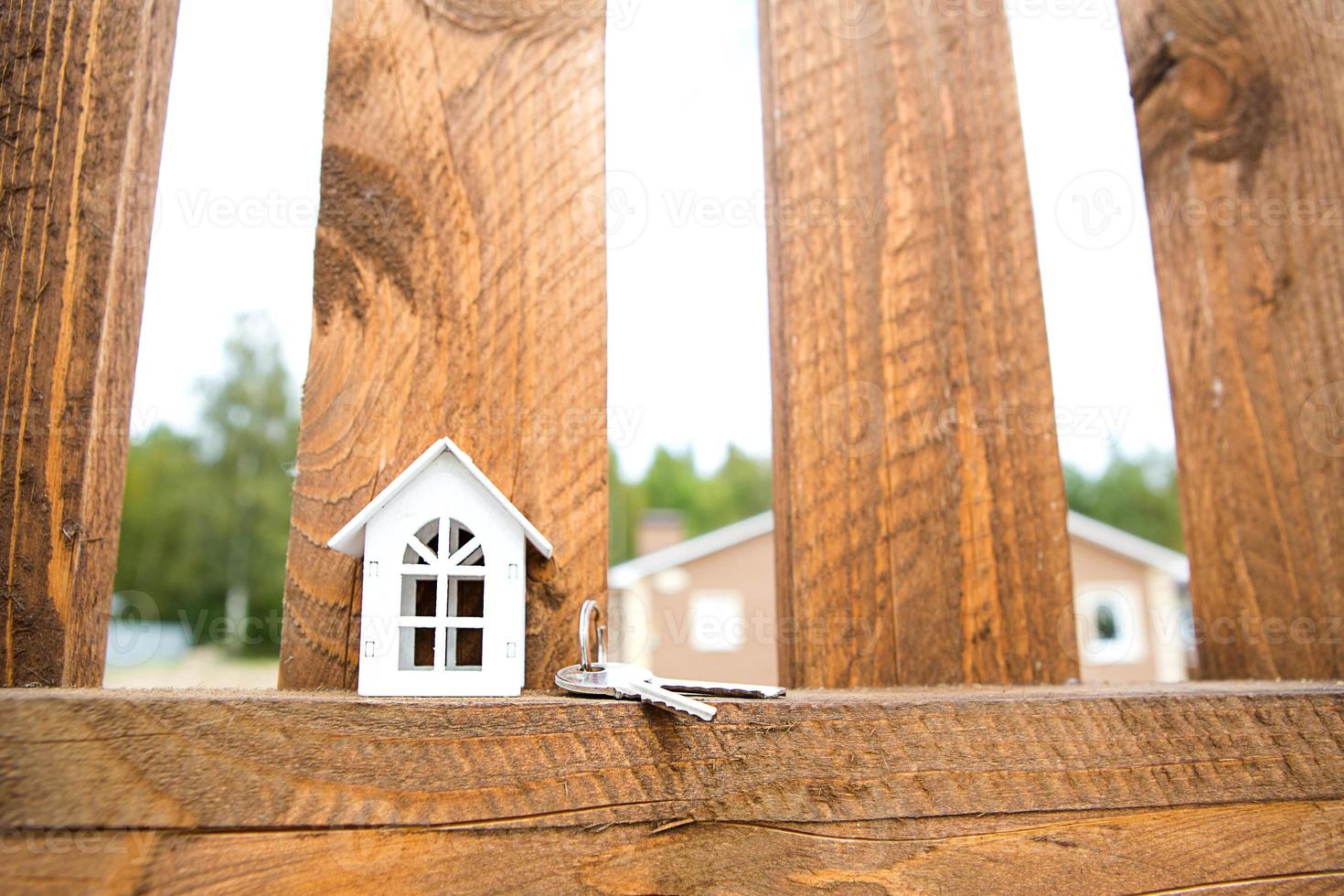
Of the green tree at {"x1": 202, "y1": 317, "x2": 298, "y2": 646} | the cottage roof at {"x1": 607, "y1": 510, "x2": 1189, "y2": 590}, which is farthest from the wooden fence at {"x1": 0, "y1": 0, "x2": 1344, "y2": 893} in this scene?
the green tree at {"x1": 202, "y1": 317, "x2": 298, "y2": 646}

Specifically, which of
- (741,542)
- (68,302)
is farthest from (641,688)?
(741,542)

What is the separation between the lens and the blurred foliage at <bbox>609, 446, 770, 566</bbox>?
38719 millimetres

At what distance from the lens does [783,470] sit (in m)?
1.36

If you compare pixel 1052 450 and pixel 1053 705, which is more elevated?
pixel 1052 450

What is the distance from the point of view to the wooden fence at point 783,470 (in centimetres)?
90

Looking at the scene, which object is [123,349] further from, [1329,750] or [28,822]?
[1329,750]

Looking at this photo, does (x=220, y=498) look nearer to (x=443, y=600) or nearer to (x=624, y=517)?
(x=624, y=517)

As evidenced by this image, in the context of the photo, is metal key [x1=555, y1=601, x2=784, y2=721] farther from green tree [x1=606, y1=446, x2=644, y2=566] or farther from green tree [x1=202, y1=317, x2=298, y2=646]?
green tree [x1=202, y1=317, x2=298, y2=646]

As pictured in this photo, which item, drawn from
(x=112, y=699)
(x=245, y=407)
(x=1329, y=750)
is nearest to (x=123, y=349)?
(x=112, y=699)

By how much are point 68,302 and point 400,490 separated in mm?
499

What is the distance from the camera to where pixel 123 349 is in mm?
1207

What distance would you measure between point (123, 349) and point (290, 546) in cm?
34

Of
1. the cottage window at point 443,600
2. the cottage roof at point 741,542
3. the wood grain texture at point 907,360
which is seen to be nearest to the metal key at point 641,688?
the cottage window at point 443,600

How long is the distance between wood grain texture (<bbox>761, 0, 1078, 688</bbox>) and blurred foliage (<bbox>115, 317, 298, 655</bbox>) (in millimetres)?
33312
